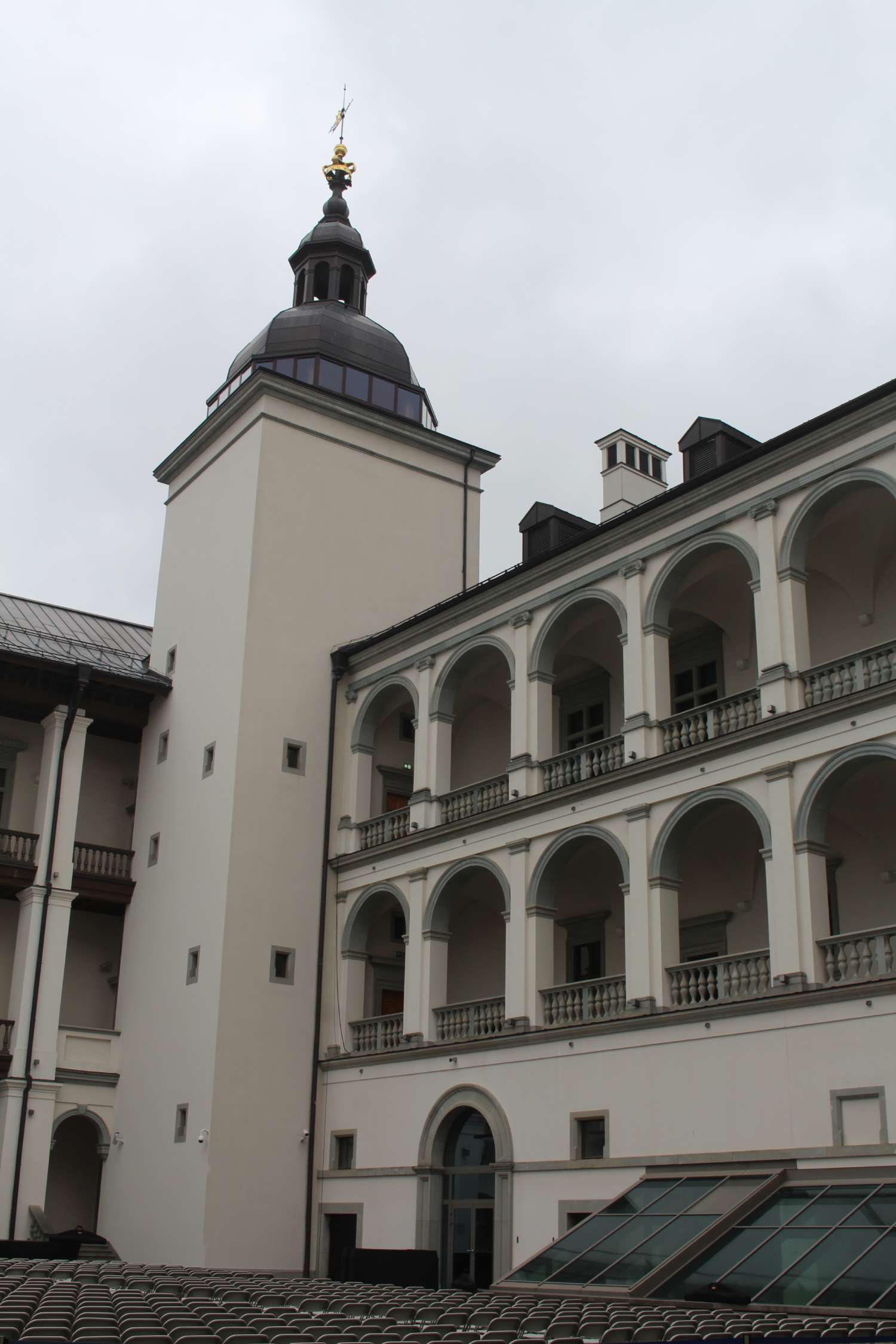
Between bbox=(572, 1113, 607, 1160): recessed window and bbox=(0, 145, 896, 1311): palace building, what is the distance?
42 mm

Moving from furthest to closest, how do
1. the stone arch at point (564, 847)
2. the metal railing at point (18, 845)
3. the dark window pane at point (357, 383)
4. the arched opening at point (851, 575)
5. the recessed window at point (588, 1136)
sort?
1. the dark window pane at point (357, 383)
2. the metal railing at point (18, 845)
3. the stone arch at point (564, 847)
4. the recessed window at point (588, 1136)
5. the arched opening at point (851, 575)

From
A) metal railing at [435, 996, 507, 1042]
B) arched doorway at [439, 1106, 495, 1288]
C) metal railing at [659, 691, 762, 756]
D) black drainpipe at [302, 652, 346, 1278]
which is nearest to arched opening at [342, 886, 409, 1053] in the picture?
black drainpipe at [302, 652, 346, 1278]

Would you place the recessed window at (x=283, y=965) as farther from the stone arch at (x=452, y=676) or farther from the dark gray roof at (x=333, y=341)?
the dark gray roof at (x=333, y=341)

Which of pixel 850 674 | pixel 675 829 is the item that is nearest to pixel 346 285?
pixel 675 829

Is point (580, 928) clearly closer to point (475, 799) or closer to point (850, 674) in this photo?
point (475, 799)

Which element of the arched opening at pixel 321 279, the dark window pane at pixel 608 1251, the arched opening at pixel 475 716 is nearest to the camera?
the dark window pane at pixel 608 1251

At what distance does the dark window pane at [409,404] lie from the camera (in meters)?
31.8

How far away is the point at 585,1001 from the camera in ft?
68.1

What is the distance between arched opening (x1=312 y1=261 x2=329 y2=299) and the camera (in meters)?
34.1

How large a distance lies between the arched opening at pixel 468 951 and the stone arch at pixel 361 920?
1224mm

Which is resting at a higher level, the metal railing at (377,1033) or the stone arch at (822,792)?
the stone arch at (822,792)

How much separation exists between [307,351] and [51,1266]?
779 inches

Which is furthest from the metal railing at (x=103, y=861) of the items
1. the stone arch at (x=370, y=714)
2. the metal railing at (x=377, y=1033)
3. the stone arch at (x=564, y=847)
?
the stone arch at (x=564, y=847)

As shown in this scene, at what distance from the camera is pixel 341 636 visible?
94.1 ft
